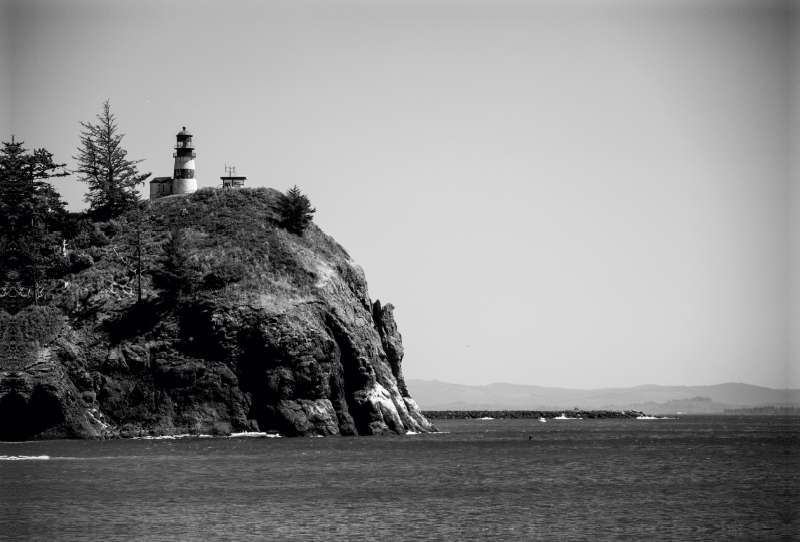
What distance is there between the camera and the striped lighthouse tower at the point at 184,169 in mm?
127375

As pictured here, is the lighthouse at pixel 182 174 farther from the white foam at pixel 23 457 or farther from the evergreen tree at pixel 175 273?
the white foam at pixel 23 457

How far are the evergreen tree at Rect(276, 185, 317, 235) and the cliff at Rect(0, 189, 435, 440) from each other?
629 cm

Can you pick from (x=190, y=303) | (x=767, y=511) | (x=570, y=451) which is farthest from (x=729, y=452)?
(x=190, y=303)

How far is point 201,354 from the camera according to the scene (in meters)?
100

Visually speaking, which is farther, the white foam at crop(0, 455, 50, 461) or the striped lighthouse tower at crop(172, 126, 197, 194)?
the striped lighthouse tower at crop(172, 126, 197, 194)

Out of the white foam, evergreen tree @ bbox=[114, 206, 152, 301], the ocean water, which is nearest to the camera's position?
the ocean water

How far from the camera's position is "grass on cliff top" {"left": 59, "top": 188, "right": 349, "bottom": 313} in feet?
350

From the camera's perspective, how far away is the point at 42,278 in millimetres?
108875

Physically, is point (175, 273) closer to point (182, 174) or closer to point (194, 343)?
point (194, 343)

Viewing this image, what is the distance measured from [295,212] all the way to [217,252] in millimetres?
12269

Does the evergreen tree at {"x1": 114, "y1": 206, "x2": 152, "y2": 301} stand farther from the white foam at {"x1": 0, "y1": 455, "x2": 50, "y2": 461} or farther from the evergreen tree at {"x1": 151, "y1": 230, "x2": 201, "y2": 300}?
the white foam at {"x1": 0, "y1": 455, "x2": 50, "y2": 461}

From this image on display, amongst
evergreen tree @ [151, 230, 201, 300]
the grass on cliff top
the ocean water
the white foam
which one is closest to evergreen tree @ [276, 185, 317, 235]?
the grass on cliff top

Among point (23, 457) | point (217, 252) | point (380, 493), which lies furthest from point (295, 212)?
point (380, 493)

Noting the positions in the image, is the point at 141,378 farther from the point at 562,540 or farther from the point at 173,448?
the point at 562,540
